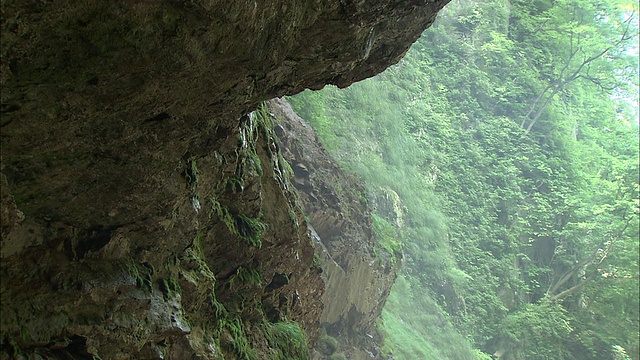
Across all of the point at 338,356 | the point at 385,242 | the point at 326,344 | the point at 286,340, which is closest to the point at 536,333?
the point at 385,242

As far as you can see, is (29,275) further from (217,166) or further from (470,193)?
(470,193)

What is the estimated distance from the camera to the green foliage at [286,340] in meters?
5.95

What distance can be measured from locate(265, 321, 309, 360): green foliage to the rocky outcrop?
3796 mm

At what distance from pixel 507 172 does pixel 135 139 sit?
25347mm

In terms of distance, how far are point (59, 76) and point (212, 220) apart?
2.84 metres

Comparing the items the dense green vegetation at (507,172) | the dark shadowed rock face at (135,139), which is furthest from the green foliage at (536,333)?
the dark shadowed rock face at (135,139)

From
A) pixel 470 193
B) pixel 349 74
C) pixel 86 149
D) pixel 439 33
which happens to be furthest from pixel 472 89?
pixel 86 149

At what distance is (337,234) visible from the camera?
37.9 ft

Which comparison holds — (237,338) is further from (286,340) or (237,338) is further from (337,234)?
(337,234)

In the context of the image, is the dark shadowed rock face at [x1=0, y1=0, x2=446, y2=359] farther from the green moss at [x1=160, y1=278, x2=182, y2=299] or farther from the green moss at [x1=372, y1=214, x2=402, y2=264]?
the green moss at [x1=372, y1=214, x2=402, y2=264]

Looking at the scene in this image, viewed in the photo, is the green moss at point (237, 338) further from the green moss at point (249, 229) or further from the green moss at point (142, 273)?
the green moss at point (142, 273)

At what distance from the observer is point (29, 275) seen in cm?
305

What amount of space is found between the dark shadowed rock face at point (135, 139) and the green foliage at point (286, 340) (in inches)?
35.7

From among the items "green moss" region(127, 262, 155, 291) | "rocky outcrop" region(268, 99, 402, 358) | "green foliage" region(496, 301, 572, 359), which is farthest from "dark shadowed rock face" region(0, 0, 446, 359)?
"green foliage" region(496, 301, 572, 359)
